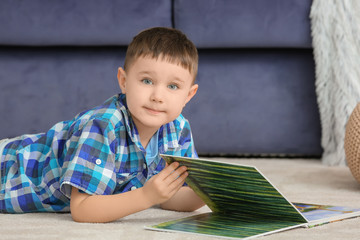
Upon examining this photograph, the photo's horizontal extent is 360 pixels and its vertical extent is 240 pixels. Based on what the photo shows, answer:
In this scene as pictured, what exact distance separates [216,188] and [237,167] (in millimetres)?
90

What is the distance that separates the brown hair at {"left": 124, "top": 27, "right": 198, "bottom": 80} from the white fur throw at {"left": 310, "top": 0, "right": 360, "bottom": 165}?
28.7 inches

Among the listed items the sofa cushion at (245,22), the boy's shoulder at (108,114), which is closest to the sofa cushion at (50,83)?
the sofa cushion at (245,22)

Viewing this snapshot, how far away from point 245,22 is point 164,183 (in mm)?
845

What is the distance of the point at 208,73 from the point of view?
5.55 ft

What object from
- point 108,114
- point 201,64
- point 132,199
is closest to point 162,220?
point 132,199

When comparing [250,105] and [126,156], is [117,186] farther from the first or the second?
[250,105]

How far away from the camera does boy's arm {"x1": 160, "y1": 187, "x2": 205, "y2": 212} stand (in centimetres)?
102

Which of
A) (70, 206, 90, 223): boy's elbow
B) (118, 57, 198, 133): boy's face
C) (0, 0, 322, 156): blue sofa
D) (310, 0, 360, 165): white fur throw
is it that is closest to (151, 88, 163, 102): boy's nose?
(118, 57, 198, 133): boy's face

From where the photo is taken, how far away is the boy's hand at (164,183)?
881mm

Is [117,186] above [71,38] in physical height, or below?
below

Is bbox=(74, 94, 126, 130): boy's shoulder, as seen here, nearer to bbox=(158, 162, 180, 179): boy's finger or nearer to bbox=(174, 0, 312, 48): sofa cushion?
bbox=(158, 162, 180, 179): boy's finger

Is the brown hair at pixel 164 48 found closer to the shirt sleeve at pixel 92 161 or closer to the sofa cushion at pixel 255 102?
the shirt sleeve at pixel 92 161

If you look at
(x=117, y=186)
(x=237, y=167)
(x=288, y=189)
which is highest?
(x=237, y=167)

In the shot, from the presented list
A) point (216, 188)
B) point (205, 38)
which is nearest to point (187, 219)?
point (216, 188)
